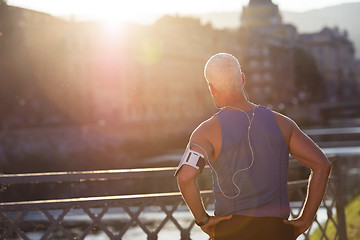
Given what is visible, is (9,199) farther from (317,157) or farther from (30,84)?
(30,84)

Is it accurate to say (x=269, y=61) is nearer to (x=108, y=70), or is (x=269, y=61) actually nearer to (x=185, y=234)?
(x=108, y=70)

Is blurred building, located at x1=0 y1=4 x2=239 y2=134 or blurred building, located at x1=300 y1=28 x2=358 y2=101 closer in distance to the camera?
blurred building, located at x1=0 y1=4 x2=239 y2=134

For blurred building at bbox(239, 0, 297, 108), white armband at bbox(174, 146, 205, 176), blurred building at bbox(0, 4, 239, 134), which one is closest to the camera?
white armband at bbox(174, 146, 205, 176)

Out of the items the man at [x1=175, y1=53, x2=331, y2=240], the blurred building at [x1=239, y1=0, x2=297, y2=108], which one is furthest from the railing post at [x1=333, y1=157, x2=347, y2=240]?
the blurred building at [x1=239, y1=0, x2=297, y2=108]

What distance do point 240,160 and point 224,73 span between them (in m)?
0.46

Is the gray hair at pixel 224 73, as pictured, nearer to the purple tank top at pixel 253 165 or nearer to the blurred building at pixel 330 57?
the purple tank top at pixel 253 165

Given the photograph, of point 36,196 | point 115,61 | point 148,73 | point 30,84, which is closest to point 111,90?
point 115,61

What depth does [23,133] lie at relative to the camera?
37.3 m

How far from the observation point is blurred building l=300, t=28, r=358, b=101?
148125 mm

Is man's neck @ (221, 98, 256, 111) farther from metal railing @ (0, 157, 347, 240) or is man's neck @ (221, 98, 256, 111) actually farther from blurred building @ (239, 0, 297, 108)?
blurred building @ (239, 0, 297, 108)

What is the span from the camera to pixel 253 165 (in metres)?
3.25

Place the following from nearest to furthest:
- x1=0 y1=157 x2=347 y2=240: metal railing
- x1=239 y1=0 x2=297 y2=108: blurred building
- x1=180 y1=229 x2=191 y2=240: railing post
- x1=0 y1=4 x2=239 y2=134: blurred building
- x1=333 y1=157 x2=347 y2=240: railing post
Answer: x1=0 y1=157 x2=347 y2=240: metal railing < x1=180 y1=229 x2=191 y2=240: railing post < x1=333 y1=157 x2=347 y2=240: railing post < x1=0 y1=4 x2=239 y2=134: blurred building < x1=239 y1=0 x2=297 y2=108: blurred building

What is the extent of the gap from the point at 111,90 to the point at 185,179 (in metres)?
56.7

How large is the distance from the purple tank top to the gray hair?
152 mm
